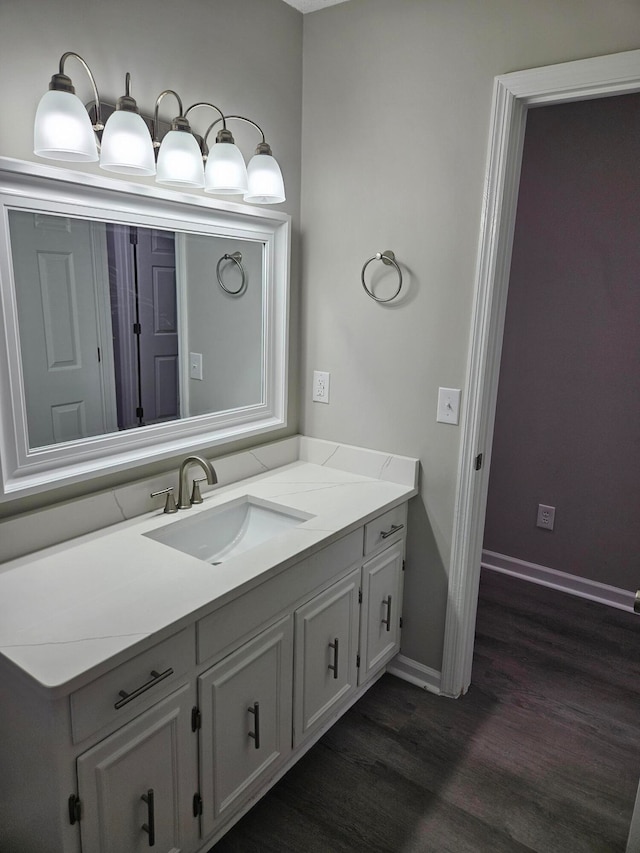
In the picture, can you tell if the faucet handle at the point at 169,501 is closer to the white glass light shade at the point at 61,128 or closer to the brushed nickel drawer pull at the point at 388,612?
the brushed nickel drawer pull at the point at 388,612

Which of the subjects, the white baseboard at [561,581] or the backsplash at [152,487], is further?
the white baseboard at [561,581]

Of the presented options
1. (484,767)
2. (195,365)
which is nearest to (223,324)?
(195,365)

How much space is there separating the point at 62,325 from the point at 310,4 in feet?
4.71

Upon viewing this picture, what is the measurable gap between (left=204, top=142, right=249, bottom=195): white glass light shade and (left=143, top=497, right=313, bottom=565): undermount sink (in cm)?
98

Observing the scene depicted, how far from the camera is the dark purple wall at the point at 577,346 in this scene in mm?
2736

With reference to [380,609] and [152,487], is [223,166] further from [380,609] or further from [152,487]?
[380,609]

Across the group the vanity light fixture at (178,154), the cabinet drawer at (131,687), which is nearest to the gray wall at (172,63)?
the vanity light fixture at (178,154)

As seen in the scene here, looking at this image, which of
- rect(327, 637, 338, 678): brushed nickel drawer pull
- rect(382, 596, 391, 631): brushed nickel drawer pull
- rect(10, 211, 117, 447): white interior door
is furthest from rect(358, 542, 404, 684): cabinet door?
rect(10, 211, 117, 447): white interior door

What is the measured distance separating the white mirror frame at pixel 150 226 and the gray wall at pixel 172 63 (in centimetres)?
5

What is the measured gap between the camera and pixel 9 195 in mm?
1419

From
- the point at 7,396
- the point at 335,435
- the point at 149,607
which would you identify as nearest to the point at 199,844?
the point at 149,607

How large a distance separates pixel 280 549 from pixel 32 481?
2.18ft

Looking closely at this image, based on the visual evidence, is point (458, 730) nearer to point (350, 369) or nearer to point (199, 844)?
point (199, 844)

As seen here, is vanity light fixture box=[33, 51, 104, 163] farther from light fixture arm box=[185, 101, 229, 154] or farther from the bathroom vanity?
the bathroom vanity
